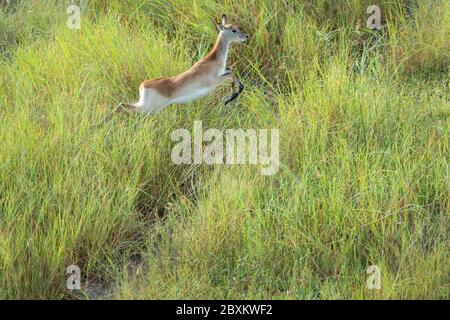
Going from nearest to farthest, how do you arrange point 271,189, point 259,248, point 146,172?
point 259,248, point 271,189, point 146,172

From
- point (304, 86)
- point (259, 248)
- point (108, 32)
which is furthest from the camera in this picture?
point (108, 32)

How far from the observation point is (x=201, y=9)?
714 cm

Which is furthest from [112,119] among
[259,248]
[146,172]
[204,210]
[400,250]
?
[400,250]

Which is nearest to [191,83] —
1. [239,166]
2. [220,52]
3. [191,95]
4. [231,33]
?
[191,95]

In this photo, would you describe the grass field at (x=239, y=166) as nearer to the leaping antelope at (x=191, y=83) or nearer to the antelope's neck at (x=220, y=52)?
the leaping antelope at (x=191, y=83)

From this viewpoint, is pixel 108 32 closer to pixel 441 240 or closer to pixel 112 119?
pixel 112 119

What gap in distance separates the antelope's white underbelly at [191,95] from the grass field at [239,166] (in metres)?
0.16

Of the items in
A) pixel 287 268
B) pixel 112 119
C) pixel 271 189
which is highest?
pixel 112 119

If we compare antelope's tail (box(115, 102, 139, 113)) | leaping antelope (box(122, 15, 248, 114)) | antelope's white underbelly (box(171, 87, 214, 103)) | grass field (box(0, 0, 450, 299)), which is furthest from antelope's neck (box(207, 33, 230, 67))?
antelope's tail (box(115, 102, 139, 113))

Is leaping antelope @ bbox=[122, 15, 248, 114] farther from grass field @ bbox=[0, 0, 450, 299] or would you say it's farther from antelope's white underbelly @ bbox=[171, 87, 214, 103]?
grass field @ bbox=[0, 0, 450, 299]

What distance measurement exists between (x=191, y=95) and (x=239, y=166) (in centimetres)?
60

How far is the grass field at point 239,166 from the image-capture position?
5.00 metres

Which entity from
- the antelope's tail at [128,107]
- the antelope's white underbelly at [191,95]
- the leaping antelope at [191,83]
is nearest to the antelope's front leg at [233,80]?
the leaping antelope at [191,83]

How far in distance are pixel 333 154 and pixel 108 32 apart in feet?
6.37
